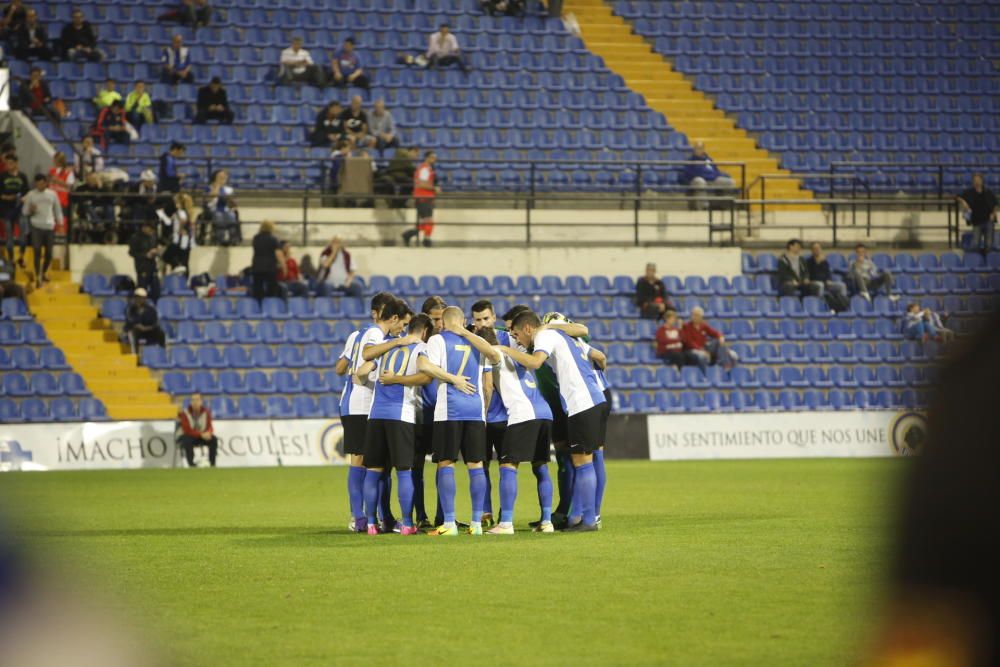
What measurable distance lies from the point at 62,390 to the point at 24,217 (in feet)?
11.2

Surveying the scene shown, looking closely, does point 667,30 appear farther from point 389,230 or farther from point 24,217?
point 24,217

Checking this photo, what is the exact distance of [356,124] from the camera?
1179 inches

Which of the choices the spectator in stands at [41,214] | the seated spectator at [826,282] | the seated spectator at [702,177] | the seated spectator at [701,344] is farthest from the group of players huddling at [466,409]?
the seated spectator at [702,177]

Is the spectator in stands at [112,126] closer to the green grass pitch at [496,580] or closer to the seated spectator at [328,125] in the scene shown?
the seated spectator at [328,125]

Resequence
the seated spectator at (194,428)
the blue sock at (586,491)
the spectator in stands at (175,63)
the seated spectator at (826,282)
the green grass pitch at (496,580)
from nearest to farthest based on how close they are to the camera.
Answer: the green grass pitch at (496,580)
the blue sock at (586,491)
the seated spectator at (194,428)
the seated spectator at (826,282)
the spectator in stands at (175,63)

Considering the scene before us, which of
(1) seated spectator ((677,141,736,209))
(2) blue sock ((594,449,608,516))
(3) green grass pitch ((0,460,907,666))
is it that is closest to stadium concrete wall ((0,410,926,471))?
(1) seated spectator ((677,141,736,209))

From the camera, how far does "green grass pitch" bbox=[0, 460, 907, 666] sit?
650 cm

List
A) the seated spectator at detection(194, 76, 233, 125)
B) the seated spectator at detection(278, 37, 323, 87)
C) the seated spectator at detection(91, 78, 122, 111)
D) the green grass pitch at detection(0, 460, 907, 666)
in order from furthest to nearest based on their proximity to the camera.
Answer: the seated spectator at detection(278, 37, 323, 87) < the seated spectator at detection(194, 76, 233, 125) < the seated spectator at detection(91, 78, 122, 111) < the green grass pitch at detection(0, 460, 907, 666)

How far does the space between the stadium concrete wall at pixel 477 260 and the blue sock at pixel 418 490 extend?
49.3ft

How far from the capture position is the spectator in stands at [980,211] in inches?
1199

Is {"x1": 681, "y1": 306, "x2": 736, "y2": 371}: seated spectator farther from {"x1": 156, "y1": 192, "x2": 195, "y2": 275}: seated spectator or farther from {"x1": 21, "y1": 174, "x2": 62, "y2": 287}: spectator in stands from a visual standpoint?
{"x1": 21, "y1": 174, "x2": 62, "y2": 287}: spectator in stands

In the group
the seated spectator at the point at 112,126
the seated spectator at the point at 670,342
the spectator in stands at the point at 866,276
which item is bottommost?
the seated spectator at the point at 670,342

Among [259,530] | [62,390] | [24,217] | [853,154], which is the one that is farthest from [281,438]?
[853,154]

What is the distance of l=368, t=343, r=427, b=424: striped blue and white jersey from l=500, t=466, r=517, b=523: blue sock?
0.91 m
